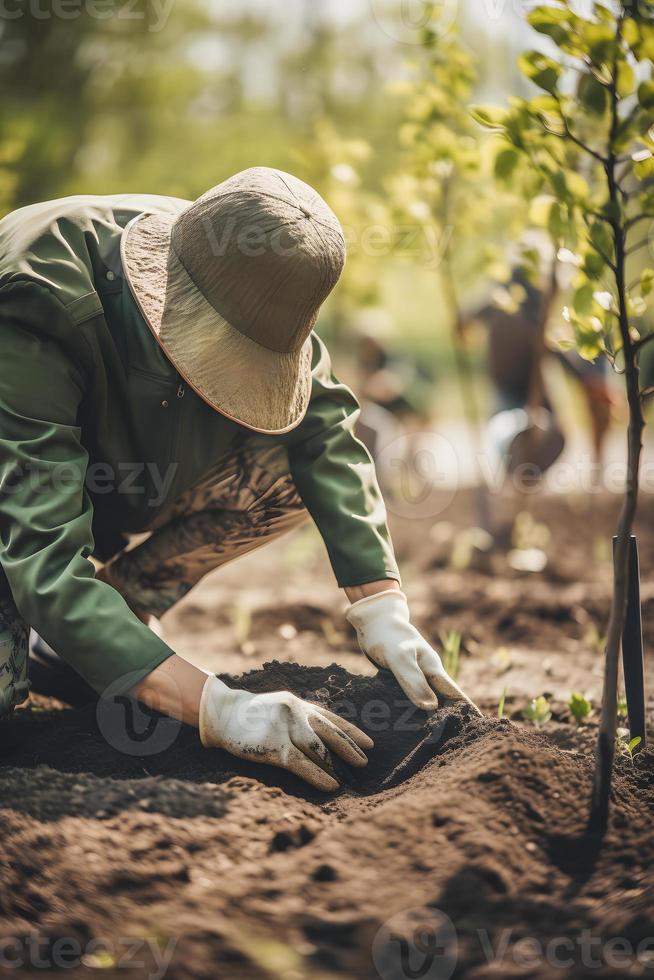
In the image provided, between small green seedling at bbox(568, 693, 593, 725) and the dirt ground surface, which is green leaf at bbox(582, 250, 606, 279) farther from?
small green seedling at bbox(568, 693, 593, 725)

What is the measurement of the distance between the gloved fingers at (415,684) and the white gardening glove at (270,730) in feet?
0.97

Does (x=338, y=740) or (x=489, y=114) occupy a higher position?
(x=489, y=114)

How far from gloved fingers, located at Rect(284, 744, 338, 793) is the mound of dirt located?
36 mm

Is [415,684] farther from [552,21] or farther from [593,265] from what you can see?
[552,21]

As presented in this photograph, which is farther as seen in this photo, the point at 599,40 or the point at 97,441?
the point at 97,441

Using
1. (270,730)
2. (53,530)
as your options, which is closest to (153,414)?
(53,530)

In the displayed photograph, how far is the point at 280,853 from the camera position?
1.62 meters

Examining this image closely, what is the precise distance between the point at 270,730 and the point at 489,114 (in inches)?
50.6


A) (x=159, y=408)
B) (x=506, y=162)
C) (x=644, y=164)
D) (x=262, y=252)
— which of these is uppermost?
(x=644, y=164)

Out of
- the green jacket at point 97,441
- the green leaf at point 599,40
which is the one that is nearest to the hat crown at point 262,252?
the green jacket at point 97,441

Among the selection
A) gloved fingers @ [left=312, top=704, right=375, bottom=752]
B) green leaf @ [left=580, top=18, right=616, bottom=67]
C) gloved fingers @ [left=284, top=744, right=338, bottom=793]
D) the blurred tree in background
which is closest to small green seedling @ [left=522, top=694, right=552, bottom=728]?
gloved fingers @ [left=312, top=704, right=375, bottom=752]

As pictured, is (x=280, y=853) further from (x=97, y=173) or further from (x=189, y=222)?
(x=97, y=173)

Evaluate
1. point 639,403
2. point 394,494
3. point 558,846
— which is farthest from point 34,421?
point 394,494

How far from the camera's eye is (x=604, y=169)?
1745 mm
